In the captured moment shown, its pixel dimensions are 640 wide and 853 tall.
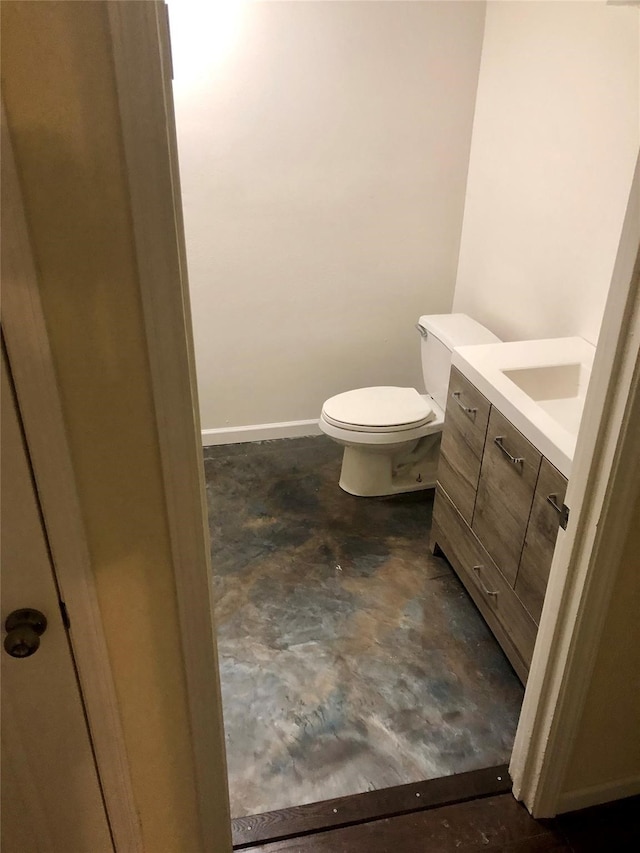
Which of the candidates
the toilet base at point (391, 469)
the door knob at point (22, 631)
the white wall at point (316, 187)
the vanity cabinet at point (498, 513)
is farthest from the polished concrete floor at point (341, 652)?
the door knob at point (22, 631)

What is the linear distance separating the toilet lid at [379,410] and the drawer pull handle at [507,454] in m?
0.74

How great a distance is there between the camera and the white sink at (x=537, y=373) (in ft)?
6.24

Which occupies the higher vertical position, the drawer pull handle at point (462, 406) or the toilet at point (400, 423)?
the drawer pull handle at point (462, 406)

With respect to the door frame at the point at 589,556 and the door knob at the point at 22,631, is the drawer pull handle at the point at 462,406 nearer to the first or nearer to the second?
the door frame at the point at 589,556

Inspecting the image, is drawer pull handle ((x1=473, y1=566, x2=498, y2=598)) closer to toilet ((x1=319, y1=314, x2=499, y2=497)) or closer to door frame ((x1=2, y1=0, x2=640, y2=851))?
door frame ((x1=2, y1=0, x2=640, y2=851))

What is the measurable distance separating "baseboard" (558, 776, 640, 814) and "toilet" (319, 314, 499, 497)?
Result: 135cm

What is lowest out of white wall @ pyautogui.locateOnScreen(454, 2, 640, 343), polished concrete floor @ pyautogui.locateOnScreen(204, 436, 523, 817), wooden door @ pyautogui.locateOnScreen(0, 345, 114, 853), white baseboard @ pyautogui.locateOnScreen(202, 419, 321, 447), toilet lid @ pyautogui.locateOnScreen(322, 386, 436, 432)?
polished concrete floor @ pyautogui.locateOnScreen(204, 436, 523, 817)

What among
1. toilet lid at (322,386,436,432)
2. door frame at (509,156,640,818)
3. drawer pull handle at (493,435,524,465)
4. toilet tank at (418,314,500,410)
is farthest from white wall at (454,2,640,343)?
door frame at (509,156,640,818)

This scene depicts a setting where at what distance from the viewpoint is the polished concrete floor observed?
1.74 metres

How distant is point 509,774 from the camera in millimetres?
1679

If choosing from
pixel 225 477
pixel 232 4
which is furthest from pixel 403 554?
pixel 232 4

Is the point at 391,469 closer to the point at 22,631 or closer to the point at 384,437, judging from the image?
the point at 384,437

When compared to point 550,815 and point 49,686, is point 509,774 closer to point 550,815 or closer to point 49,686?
point 550,815

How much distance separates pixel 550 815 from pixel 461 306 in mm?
2123
